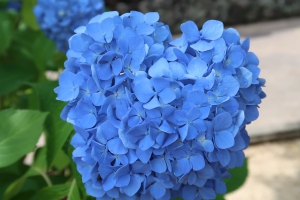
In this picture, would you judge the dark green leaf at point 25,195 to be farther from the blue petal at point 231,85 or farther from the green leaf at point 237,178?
the blue petal at point 231,85

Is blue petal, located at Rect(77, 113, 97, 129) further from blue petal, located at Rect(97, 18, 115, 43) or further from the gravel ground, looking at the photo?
the gravel ground

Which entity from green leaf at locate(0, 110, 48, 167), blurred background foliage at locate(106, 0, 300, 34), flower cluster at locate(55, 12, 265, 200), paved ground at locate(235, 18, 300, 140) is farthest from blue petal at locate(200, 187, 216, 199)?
blurred background foliage at locate(106, 0, 300, 34)

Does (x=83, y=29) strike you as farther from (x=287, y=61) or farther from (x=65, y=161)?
(x=287, y=61)

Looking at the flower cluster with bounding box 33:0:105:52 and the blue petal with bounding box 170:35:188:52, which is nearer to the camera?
the blue petal with bounding box 170:35:188:52

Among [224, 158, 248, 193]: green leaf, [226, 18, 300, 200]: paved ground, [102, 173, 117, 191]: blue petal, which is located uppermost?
[102, 173, 117, 191]: blue petal

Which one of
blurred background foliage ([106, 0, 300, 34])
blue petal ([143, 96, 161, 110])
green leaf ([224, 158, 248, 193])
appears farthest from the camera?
blurred background foliage ([106, 0, 300, 34])

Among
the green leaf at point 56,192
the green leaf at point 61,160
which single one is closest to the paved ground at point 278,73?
the green leaf at point 61,160

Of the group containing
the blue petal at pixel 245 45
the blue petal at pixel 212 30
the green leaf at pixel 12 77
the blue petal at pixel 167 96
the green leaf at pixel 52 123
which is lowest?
the green leaf at pixel 12 77
